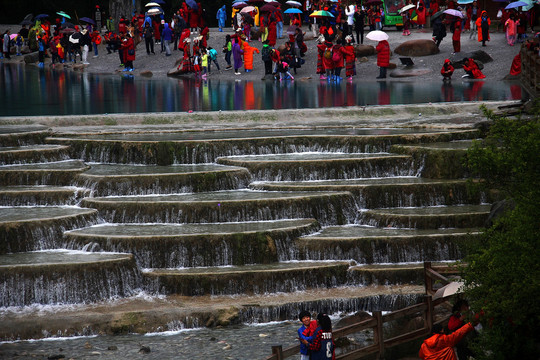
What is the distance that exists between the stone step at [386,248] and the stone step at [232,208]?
1.28m

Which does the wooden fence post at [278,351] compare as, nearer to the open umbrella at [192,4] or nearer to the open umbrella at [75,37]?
the open umbrella at [192,4]

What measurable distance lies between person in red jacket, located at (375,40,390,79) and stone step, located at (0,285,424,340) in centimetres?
2117

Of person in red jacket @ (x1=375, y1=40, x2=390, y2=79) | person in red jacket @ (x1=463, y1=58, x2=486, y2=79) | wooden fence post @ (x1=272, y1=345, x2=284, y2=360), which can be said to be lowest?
wooden fence post @ (x1=272, y1=345, x2=284, y2=360)

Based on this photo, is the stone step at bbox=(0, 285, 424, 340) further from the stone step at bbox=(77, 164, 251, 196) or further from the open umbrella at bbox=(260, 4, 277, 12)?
the open umbrella at bbox=(260, 4, 277, 12)

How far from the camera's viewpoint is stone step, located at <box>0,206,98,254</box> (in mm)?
15164

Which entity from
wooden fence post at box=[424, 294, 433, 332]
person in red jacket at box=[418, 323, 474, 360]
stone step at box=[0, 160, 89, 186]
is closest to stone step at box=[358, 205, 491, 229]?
wooden fence post at box=[424, 294, 433, 332]

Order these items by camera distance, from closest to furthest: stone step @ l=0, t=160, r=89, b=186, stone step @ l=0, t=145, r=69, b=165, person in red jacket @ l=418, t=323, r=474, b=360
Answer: person in red jacket @ l=418, t=323, r=474, b=360 → stone step @ l=0, t=160, r=89, b=186 → stone step @ l=0, t=145, r=69, b=165

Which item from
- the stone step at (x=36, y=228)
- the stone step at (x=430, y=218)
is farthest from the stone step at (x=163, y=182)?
the stone step at (x=430, y=218)

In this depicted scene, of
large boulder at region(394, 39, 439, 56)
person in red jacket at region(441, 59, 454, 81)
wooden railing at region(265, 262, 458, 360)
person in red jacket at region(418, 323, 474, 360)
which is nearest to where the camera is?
person in red jacket at region(418, 323, 474, 360)

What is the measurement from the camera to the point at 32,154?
19312 mm

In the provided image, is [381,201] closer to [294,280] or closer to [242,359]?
[294,280]

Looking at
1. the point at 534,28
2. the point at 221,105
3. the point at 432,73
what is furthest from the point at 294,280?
the point at 534,28

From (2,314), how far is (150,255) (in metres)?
2.50

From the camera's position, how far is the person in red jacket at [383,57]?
113 ft
